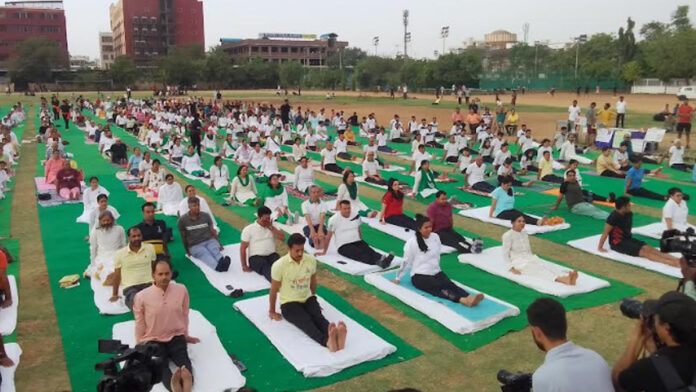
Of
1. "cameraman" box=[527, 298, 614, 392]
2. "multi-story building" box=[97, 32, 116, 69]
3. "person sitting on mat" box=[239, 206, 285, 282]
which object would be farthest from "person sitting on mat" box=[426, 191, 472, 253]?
"multi-story building" box=[97, 32, 116, 69]

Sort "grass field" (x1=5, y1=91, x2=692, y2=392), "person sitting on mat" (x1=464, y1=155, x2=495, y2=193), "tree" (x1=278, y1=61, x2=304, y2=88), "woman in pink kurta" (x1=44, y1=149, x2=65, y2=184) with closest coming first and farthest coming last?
"grass field" (x1=5, y1=91, x2=692, y2=392), "person sitting on mat" (x1=464, y1=155, x2=495, y2=193), "woman in pink kurta" (x1=44, y1=149, x2=65, y2=184), "tree" (x1=278, y1=61, x2=304, y2=88)

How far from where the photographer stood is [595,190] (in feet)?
43.4

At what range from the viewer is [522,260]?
7500 millimetres

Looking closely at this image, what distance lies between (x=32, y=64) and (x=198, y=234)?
76.1 m

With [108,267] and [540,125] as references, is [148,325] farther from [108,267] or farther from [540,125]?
[540,125]

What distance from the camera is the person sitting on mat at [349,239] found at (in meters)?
8.05

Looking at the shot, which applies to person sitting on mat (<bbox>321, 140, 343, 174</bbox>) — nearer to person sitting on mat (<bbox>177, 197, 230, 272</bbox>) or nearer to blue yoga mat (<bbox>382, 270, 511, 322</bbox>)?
person sitting on mat (<bbox>177, 197, 230, 272</bbox>)

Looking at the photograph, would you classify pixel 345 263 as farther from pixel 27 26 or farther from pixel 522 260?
pixel 27 26

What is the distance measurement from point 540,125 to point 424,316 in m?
23.3

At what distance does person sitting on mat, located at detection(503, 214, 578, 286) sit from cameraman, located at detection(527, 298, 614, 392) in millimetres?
4322

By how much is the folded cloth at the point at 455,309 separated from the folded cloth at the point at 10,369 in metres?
4.01

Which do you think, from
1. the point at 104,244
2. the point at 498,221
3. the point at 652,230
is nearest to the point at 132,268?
the point at 104,244

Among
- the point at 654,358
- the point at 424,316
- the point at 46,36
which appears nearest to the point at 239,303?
the point at 424,316

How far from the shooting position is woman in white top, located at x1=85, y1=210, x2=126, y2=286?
23.8ft
